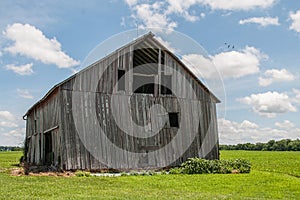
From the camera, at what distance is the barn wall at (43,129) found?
Result: 22.6 m

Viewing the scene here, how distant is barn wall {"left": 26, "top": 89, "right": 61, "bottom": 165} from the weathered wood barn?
0.06m

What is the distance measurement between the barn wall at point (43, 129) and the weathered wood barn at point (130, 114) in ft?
0.20

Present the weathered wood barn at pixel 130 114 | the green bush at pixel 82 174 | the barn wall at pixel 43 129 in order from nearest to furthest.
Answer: the green bush at pixel 82 174 → the weathered wood barn at pixel 130 114 → the barn wall at pixel 43 129

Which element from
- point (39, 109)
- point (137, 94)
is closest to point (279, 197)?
point (137, 94)

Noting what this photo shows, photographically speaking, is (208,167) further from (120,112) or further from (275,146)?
(275,146)

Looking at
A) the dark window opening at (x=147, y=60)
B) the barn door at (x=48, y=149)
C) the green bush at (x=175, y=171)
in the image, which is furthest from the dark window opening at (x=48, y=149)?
the green bush at (x=175, y=171)

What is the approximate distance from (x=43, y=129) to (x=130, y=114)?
277 inches

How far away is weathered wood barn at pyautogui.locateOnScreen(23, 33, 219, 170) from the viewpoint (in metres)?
21.7

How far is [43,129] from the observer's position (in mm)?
26656

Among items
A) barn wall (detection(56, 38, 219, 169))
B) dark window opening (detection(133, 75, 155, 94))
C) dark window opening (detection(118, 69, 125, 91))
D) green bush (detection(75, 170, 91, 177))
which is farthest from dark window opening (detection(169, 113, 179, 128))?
green bush (detection(75, 170, 91, 177))

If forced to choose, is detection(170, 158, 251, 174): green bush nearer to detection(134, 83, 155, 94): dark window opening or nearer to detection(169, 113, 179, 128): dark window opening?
detection(169, 113, 179, 128): dark window opening

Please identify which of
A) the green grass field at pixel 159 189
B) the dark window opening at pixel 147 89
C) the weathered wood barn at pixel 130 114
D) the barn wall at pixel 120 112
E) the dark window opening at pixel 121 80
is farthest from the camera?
the dark window opening at pixel 147 89

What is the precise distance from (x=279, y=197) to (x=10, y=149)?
100857mm

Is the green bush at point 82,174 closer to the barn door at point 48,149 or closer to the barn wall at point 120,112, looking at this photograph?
the barn wall at point 120,112
